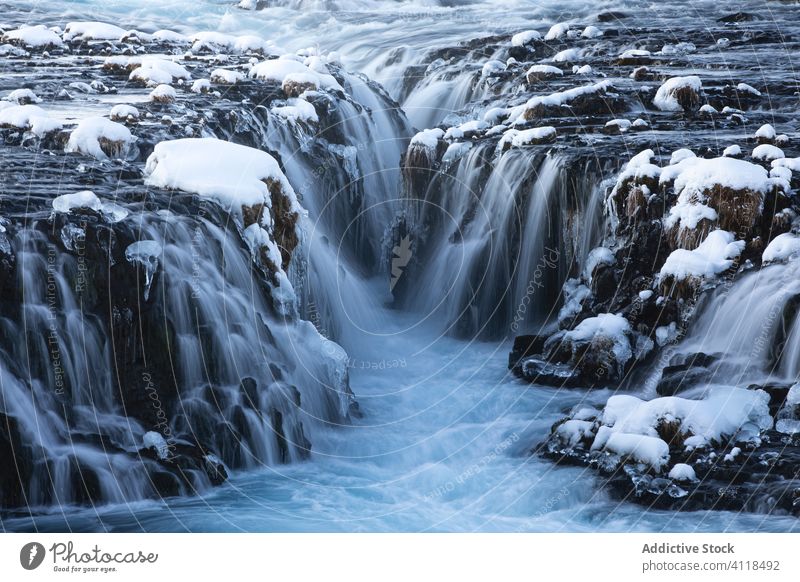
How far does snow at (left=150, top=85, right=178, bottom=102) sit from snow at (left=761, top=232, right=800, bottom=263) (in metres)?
5.15

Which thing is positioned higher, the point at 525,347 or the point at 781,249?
the point at 781,249

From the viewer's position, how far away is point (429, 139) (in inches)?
393

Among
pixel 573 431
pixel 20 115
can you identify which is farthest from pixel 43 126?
pixel 573 431

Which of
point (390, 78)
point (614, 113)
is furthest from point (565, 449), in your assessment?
point (390, 78)

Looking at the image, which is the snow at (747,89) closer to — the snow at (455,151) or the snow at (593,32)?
the snow at (593,32)

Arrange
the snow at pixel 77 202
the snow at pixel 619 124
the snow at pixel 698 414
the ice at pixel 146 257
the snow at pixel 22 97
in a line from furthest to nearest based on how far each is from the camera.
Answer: the snow at pixel 619 124 < the snow at pixel 22 97 < the snow at pixel 77 202 < the ice at pixel 146 257 < the snow at pixel 698 414

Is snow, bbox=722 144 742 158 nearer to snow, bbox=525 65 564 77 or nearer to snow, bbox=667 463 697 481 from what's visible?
snow, bbox=525 65 564 77

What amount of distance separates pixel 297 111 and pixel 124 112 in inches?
67.6

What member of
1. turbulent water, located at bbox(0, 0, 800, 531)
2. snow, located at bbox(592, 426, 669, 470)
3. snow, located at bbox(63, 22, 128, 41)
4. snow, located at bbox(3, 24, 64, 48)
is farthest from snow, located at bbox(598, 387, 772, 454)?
snow, located at bbox(3, 24, 64, 48)

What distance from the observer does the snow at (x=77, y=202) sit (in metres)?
6.72

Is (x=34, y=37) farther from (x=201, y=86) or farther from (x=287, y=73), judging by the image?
(x=287, y=73)

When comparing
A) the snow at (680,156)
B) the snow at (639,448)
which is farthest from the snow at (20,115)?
the snow at (639,448)

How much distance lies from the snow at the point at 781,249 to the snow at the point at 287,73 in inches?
188
